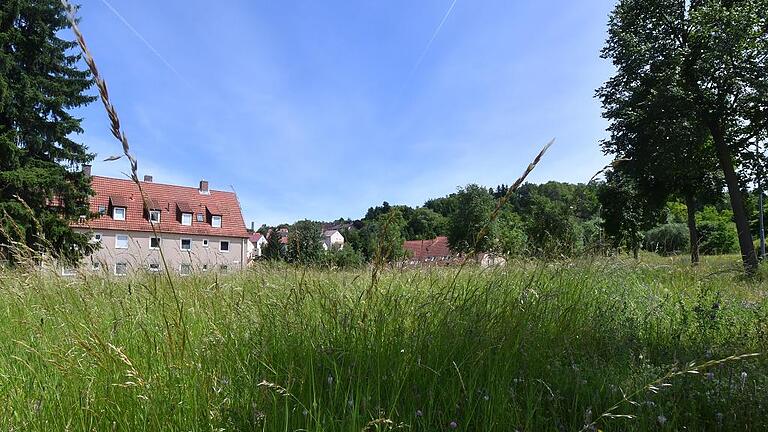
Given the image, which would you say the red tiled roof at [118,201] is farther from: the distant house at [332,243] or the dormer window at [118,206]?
the distant house at [332,243]

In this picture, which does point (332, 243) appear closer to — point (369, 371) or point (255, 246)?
point (369, 371)

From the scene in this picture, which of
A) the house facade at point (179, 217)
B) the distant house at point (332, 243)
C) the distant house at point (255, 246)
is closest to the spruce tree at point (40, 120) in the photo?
the distant house at point (255, 246)

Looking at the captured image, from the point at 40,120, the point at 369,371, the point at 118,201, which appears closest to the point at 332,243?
the point at 369,371

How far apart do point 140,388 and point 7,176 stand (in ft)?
70.9

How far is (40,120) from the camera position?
65.4 feet

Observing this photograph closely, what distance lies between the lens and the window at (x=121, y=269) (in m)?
4.63

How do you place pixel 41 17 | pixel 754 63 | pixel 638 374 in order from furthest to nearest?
pixel 41 17 → pixel 754 63 → pixel 638 374

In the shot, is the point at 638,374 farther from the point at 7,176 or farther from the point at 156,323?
the point at 7,176

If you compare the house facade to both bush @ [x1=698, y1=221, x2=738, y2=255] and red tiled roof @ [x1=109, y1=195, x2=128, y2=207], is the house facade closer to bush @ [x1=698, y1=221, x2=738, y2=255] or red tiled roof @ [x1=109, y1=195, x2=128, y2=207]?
red tiled roof @ [x1=109, y1=195, x2=128, y2=207]

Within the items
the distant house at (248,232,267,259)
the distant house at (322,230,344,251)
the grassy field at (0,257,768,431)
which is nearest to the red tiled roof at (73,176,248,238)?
the distant house at (248,232,267,259)

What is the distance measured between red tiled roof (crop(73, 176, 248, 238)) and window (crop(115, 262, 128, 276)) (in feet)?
121

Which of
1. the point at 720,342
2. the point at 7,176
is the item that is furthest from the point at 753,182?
the point at 7,176

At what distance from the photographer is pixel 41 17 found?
1998cm

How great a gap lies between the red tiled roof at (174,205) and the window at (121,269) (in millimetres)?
36995
